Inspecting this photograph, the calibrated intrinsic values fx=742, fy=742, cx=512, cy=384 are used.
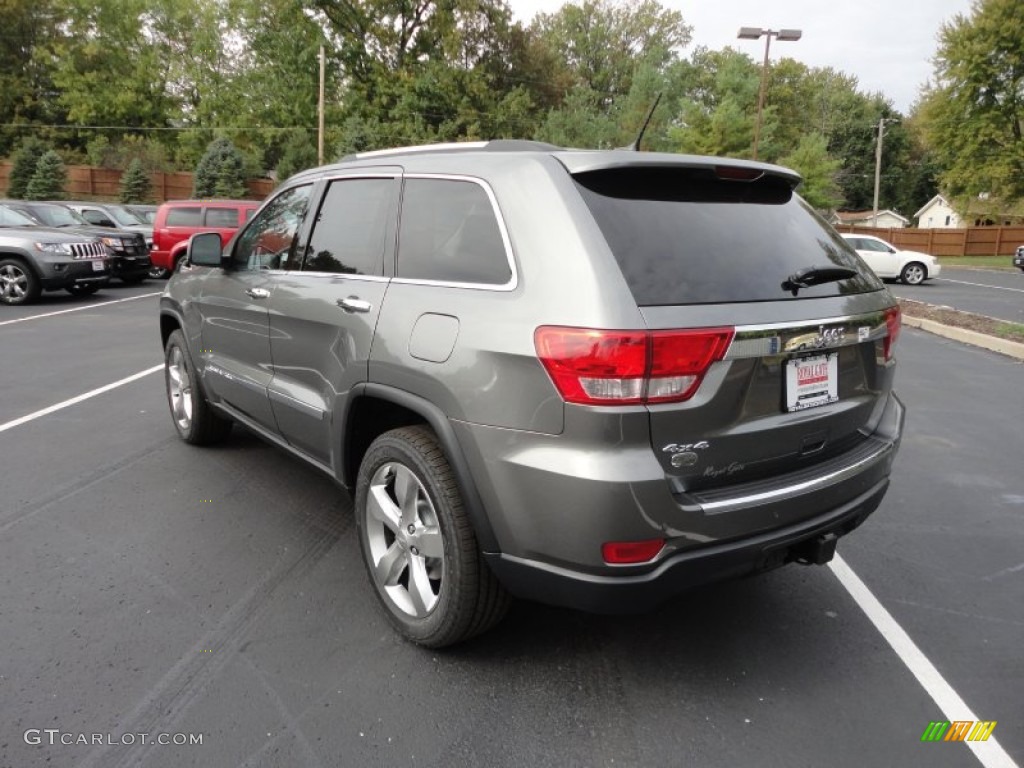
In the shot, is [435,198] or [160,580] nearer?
[435,198]

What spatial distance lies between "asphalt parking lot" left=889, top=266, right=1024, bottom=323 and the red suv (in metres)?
15.6

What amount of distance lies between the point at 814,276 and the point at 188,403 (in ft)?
13.7

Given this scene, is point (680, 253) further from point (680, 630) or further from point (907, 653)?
point (907, 653)

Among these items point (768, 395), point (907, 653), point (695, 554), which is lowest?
point (907, 653)

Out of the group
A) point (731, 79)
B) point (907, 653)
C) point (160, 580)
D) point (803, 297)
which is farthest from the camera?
point (731, 79)

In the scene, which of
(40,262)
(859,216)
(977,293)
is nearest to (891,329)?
→ (40,262)

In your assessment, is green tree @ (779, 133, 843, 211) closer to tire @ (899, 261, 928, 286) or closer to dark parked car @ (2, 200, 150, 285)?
tire @ (899, 261, 928, 286)

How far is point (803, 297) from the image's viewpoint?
2600 mm

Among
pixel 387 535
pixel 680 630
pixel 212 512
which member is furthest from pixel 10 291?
pixel 680 630

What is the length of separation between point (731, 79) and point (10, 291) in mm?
39053

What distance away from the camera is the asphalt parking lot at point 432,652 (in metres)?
2.31

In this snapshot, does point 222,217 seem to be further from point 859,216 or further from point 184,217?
point 859,216

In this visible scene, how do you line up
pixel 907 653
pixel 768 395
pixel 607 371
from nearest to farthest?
pixel 607 371 → pixel 768 395 → pixel 907 653

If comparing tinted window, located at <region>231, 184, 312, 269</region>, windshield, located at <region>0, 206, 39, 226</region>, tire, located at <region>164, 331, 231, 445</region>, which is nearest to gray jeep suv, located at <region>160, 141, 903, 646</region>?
tinted window, located at <region>231, 184, 312, 269</region>
